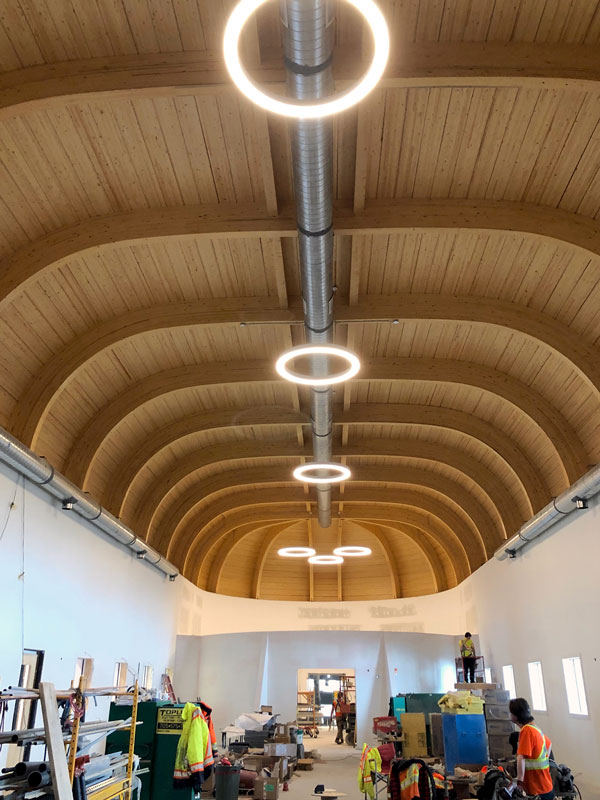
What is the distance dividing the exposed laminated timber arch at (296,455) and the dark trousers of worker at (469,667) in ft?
16.5

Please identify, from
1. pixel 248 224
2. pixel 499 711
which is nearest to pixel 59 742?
pixel 248 224

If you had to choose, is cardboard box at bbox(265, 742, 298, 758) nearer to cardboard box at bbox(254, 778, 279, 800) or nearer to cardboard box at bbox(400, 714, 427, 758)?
cardboard box at bbox(254, 778, 279, 800)

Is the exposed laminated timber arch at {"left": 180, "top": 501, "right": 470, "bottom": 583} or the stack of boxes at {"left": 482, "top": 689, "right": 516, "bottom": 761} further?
the exposed laminated timber arch at {"left": 180, "top": 501, "right": 470, "bottom": 583}

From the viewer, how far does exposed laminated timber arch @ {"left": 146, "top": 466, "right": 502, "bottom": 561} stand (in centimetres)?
2683

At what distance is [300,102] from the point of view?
7.49 m

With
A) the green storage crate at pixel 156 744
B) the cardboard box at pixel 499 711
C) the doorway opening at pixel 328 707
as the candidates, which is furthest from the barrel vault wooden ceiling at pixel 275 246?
the doorway opening at pixel 328 707

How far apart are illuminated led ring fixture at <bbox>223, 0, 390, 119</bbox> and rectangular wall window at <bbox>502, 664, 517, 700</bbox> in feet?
71.9

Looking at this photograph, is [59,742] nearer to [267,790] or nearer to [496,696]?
[267,790]

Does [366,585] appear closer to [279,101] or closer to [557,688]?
[557,688]

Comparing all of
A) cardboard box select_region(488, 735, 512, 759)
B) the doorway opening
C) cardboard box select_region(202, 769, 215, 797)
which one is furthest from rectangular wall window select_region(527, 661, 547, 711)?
the doorway opening

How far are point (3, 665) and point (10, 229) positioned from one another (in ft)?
29.3

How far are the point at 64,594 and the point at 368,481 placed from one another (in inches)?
546

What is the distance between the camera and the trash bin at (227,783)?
16.8 metres

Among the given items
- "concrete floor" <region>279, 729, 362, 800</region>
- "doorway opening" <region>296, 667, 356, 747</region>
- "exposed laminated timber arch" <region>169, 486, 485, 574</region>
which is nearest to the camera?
"concrete floor" <region>279, 729, 362, 800</region>
